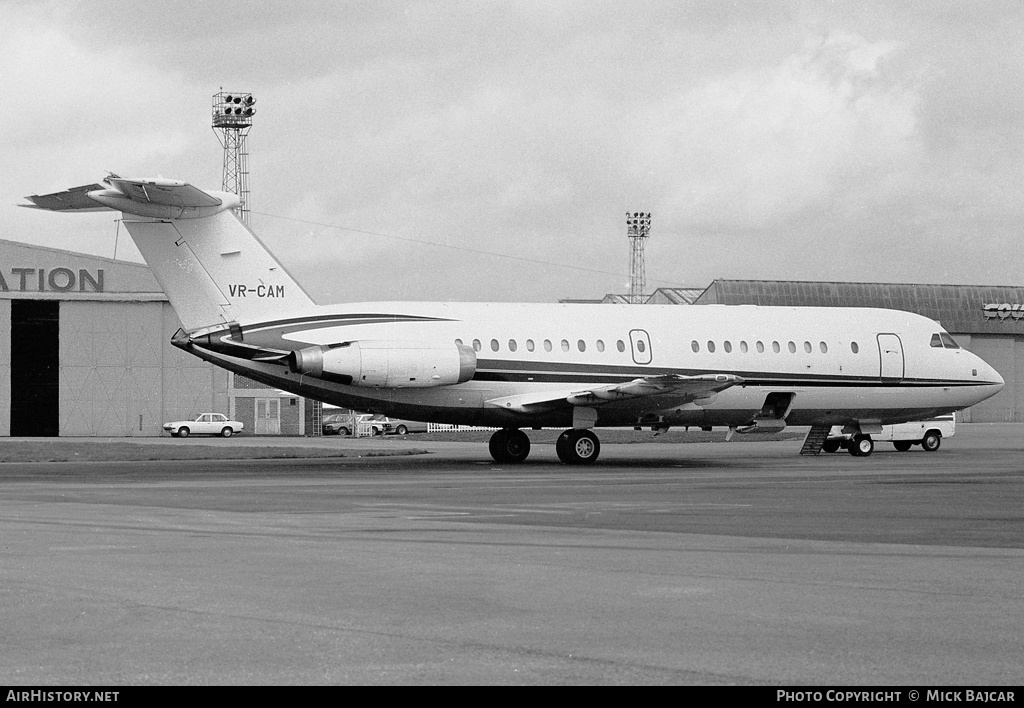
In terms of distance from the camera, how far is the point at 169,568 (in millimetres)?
9938

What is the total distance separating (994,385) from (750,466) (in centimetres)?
1072

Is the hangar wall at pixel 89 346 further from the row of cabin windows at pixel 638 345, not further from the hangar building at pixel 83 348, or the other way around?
the row of cabin windows at pixel 638 345

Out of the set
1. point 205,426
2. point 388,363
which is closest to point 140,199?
point 388,363

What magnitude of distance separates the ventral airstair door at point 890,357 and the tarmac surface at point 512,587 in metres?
14.0

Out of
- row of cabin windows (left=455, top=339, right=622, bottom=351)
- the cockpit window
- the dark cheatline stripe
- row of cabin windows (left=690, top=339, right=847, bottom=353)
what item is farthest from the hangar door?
the cockpit window

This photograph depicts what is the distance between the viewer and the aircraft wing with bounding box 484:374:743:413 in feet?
91.1

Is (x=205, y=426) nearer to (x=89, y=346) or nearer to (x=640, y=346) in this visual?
(x=89, y=346)

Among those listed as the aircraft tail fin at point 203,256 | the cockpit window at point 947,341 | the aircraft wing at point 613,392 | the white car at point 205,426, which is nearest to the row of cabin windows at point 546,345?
the aircraft wing at point 613,392

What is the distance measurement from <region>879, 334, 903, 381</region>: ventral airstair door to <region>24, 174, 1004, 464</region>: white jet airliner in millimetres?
48

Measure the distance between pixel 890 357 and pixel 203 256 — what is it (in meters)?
18.2

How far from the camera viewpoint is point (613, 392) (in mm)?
27875

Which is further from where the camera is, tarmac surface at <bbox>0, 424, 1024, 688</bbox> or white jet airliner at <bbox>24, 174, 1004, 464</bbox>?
white jet airliner at <bbox>24, 174, 1004, 464</bbox>

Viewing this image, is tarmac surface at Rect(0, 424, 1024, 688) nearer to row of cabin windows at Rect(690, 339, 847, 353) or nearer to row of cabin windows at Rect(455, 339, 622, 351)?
row of cabin windows at Rect(455, 339, 622, 351)
